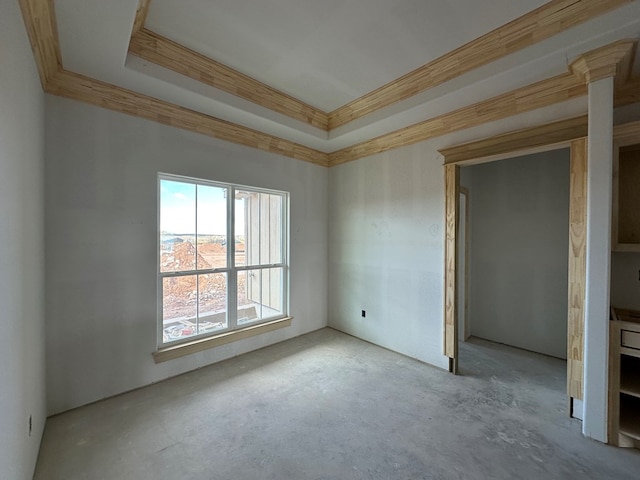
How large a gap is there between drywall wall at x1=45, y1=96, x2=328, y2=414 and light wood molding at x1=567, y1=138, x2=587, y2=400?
3.50 meters

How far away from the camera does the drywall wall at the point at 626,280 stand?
2.20 metres

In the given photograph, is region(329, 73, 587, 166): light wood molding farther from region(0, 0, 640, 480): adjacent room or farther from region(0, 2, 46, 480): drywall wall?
region(0, 2, 46, 480): drywall wall

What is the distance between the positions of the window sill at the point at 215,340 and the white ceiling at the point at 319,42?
255cm

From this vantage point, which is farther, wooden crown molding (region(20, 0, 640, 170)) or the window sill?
the window sill

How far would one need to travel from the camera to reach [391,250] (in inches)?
136

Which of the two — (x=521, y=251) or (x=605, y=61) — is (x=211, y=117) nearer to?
(x=605, y=61)

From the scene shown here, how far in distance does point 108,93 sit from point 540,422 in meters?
4.63

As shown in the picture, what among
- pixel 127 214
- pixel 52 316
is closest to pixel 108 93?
pixel 127 214

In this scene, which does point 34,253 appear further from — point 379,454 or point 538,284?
point 538,284

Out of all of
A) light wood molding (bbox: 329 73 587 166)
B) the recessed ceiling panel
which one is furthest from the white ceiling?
light wood molding (bbox: 329 73 587 166)

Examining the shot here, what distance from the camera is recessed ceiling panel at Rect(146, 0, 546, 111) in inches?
72.6

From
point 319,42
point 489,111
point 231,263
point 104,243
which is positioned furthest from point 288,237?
point 489,111

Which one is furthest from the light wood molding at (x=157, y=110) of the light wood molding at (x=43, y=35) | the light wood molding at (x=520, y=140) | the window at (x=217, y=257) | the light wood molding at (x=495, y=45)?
the light wood molding at (x=520, y=140)

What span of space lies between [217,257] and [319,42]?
2458 mm
